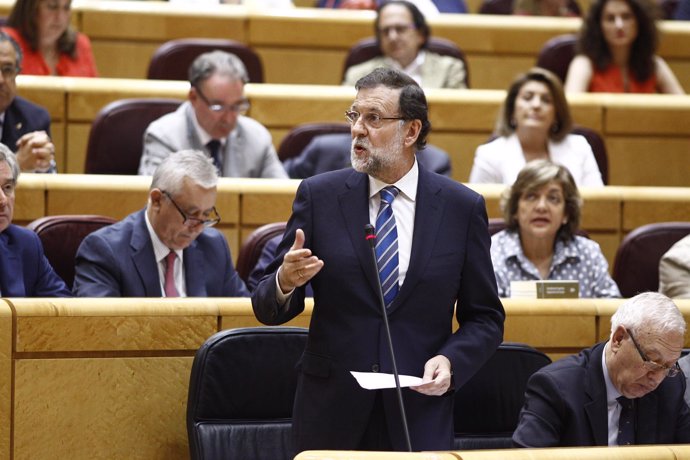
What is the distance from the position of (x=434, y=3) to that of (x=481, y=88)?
474mm

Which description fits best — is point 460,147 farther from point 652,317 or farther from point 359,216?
point 359,216

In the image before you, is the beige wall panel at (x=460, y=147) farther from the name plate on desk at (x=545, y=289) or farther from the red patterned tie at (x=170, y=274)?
the red patterned tie at (x=170, y=274)

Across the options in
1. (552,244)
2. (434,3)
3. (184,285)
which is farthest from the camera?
(434,3)

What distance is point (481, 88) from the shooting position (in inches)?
141

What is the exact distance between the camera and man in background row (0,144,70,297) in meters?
1.85

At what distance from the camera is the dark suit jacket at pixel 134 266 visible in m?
1.94

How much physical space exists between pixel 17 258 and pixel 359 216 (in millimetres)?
692

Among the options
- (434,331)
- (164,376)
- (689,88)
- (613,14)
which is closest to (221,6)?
(613,14)

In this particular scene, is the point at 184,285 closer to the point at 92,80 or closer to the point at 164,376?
the point at 164,376

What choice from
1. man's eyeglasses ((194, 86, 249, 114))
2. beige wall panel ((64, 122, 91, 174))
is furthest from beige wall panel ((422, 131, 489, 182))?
beige wall panel ((64, 122, 91, 174))

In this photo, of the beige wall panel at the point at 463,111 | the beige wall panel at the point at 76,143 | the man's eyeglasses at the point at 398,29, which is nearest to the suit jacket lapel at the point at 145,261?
the beige wall panel at the point at 76,143

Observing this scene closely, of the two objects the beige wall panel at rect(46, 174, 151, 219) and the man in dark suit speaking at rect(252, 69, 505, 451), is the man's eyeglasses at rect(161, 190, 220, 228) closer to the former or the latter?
the beige wall panel at rect(46, 174, 151, 219)

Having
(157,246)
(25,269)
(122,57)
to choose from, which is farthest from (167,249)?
(122,57)

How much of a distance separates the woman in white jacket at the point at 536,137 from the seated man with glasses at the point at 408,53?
455 mm
